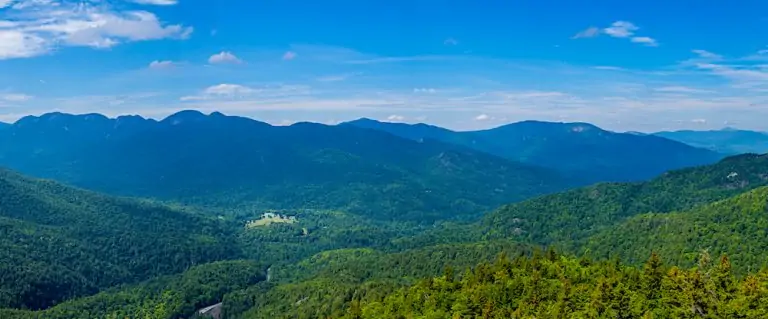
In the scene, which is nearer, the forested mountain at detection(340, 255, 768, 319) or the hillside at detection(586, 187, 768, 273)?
the forested mountain at detection(340, 255, 768, 319)

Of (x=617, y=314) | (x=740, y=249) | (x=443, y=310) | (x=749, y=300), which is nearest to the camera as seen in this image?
(x=749, y=300)

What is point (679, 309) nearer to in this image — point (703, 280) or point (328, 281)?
point (703, 280)

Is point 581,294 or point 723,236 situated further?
point 723,236

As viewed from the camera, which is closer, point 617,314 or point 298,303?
point 617,314

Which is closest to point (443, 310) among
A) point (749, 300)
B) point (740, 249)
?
point (749, 300)

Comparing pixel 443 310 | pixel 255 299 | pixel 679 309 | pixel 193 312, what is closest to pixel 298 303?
pixel 255 299

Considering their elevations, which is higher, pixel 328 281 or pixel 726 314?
pixel 726 314

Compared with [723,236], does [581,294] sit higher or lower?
higher

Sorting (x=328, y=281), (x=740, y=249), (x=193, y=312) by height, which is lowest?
(x=193, y=312)

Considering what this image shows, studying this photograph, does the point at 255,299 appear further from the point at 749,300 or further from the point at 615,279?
the point at 749,300

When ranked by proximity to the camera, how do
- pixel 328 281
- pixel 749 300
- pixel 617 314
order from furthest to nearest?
pixel 328 281 → pixel 617 314 → pixel 749 300

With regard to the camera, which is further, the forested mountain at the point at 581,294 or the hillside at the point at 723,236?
the hillside at the point at 723,236
